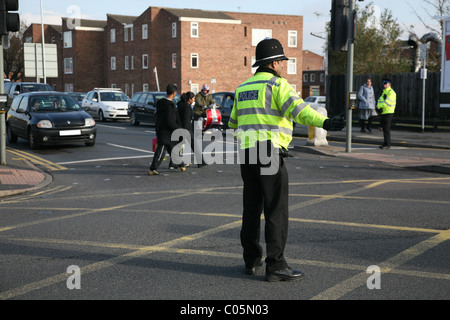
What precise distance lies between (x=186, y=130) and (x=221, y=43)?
172ft

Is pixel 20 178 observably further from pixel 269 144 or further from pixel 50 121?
pixel 269 144

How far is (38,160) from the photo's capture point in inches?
583

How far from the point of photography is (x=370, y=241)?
631 cm

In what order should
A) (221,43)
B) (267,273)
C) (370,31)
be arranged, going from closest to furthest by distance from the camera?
(267,273)
(370,31)
(221,43)

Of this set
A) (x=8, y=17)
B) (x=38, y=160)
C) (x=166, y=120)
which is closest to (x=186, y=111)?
(x=166, y=120)

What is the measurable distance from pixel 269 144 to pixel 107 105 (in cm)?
2589

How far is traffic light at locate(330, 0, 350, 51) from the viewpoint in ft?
49.1

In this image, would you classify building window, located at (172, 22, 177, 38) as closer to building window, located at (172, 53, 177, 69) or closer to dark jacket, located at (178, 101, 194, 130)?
building window, located at (172, 53, 177, 69)

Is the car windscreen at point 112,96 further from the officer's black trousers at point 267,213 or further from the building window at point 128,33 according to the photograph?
the building window at point 128,33

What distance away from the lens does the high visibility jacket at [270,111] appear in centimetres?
493

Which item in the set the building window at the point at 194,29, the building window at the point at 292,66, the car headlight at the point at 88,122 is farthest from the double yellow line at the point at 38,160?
the building window at the point at 292,66
